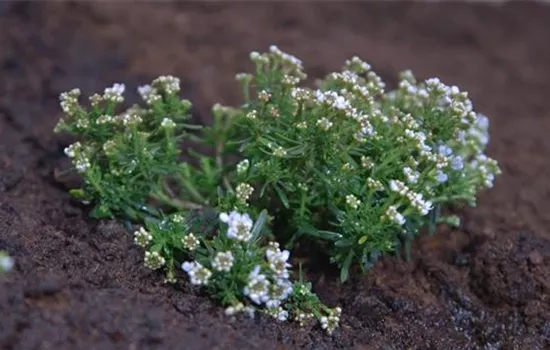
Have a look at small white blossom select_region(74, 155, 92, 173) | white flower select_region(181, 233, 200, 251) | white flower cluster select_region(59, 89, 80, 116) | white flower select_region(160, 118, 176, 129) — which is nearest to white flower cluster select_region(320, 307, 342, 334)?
white flower select_region(181, 233, 200, 251)

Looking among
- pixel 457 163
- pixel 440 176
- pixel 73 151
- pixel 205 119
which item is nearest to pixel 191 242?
pixel 73 151

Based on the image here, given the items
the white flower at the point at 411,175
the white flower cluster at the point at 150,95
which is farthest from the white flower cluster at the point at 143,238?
the white flower at the point at 411,175

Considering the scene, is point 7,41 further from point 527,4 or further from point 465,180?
point 527,4

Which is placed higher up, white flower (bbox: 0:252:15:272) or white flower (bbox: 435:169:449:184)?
white flower (bbox: 435:169:449:184)

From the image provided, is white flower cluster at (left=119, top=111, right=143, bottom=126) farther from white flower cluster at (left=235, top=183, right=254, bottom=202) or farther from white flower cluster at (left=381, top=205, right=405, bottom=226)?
white flower cluster at (left=381, top=205, right=405, bottom=226)

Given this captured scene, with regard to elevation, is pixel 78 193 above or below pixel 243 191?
below

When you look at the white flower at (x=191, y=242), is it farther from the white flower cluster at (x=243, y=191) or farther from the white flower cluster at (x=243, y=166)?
the white flower cluster at (x=243, y=166)

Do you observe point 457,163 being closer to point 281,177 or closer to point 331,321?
point 281,177
